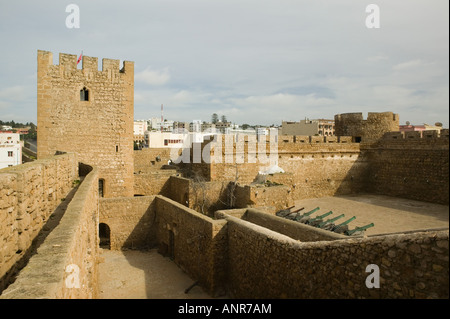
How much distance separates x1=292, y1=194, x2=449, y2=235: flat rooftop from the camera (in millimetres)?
10120

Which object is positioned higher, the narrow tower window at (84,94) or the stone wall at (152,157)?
the narrow tower window at (84,94)

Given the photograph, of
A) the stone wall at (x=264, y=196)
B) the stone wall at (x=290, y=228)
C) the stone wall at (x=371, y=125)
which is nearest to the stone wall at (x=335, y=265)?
the stone wall at (x=290, y=228)

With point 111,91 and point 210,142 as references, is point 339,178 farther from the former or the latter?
point 111,91

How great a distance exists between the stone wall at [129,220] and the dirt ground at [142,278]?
544mm

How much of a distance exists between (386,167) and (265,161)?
735cm

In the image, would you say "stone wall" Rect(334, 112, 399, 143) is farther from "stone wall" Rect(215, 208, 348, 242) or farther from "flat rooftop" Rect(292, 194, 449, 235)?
"stone wall" Rect(215, 208, 348, 242)

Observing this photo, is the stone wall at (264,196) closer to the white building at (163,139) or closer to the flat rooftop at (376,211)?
the flat rooftop at (376,211)

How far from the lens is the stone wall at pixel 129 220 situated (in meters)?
12.0

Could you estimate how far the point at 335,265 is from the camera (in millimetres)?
4602

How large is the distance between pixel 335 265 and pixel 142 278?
6.78 m

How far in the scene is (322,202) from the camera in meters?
16.6

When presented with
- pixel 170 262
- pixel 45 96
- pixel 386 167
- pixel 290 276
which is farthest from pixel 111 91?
pixel 386 167

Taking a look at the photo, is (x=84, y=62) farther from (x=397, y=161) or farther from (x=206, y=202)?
(x=397, y=161)

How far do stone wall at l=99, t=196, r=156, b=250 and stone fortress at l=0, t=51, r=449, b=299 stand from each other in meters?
0.04
